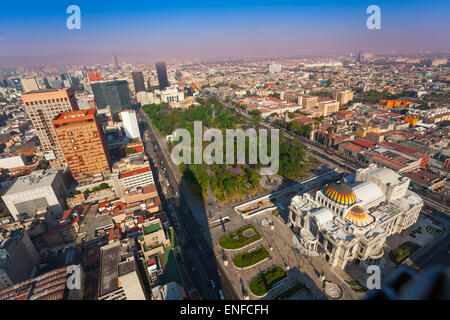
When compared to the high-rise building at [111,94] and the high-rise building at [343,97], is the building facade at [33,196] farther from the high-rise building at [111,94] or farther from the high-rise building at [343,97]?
the high-rise building at [343,97]

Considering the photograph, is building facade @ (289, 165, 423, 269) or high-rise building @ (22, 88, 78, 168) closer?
building facade @ (289, 165, 423, 269)

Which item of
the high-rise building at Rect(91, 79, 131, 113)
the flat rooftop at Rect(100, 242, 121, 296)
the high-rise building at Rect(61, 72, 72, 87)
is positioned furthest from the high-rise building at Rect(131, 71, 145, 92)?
the flat rooftop at Rect(100, 242, 121, 296)

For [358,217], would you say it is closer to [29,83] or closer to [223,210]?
[223,210]

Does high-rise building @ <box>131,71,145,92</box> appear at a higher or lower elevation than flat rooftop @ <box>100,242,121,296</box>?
higher

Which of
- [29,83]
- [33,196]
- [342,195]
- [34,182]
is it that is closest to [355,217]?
[342,195]

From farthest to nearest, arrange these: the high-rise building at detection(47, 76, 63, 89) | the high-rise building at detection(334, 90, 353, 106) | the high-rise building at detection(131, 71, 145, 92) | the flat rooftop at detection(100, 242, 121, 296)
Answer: the high-rise building at detection(47, 76, 63, 89) < the high-rise building at detection(131, 71, 145, 92) < the high-rise building at detection(334, 90, 353, 106) < the flat rooftop at detection(100, 242, 121, 296)

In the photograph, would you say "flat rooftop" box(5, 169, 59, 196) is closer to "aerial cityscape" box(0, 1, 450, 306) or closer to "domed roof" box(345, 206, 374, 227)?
"aerial cityscape" box(0, 1, 450, 306)

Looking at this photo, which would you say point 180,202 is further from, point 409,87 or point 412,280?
point 409,87
